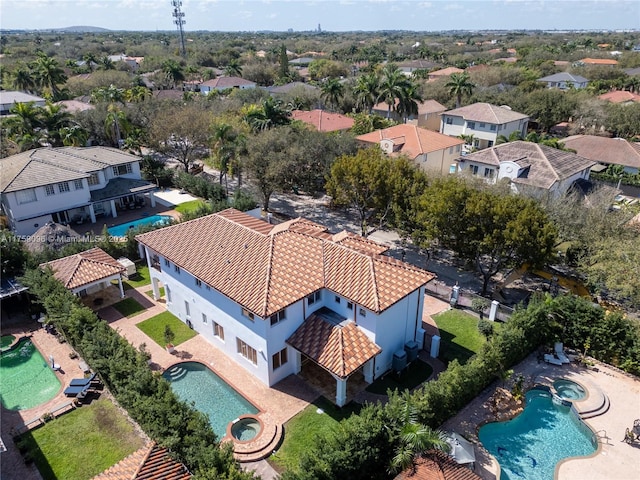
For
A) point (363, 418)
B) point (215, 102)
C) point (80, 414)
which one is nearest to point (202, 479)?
point (363, 418)

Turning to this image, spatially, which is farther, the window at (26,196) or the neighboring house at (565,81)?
the neighboring house at (565,81)

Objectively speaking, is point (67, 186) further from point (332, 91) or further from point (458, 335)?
point (332, 91)

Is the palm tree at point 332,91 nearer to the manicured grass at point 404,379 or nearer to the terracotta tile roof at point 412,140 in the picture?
the terracotta tile roof at point 412,140

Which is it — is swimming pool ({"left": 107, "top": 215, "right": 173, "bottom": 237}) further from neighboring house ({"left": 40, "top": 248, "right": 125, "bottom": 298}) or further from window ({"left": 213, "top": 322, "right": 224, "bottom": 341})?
window ({"left": 213, "top": 322, "right": 224, "bottom": 341})

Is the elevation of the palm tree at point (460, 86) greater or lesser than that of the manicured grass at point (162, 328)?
greater

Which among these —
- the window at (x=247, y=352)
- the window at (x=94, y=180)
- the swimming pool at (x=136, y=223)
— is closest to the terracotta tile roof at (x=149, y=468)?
the window at (x=247, y=352)

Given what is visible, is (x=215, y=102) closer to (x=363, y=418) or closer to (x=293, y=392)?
(x=293, y=392)

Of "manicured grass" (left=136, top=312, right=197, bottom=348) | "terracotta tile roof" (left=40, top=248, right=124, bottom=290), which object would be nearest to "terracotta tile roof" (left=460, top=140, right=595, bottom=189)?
"manicured grass" (left=136, top=312, right=197, bottom=348)
